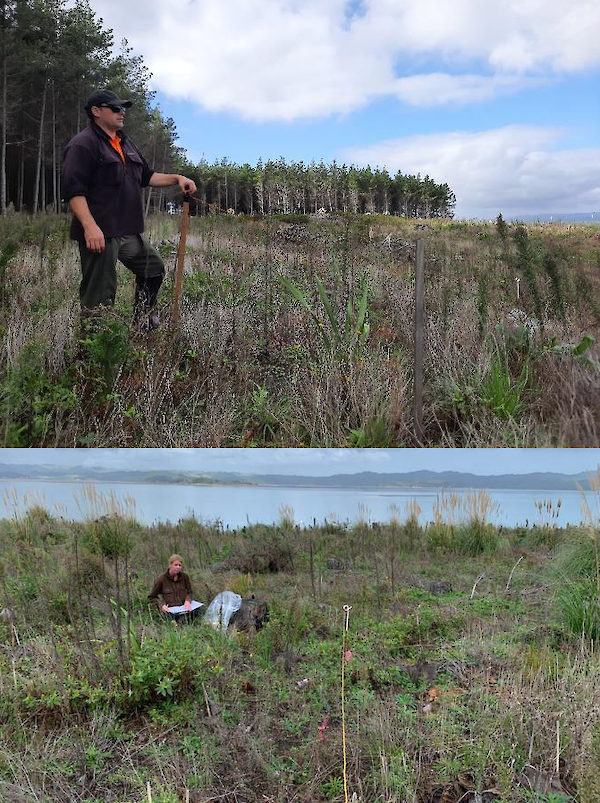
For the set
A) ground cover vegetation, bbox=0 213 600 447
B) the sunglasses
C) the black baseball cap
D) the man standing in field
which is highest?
the black baseball cap

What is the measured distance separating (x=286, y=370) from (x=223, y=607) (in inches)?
64.5

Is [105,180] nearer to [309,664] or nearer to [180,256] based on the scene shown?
[180,256]

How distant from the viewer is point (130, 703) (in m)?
3.10

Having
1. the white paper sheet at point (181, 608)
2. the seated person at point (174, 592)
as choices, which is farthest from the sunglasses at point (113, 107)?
the white paper sheet at point (181, 608)

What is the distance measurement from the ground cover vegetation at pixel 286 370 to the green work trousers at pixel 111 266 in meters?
0.15

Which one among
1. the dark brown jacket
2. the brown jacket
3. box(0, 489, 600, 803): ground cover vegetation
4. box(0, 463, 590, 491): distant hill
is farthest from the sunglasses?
the brown jacket

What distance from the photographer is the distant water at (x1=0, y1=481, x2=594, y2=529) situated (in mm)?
3531

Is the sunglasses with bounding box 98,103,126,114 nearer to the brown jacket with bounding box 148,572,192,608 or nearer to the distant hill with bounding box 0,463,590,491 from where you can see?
the distant hill with bounding box 0,463,590,491

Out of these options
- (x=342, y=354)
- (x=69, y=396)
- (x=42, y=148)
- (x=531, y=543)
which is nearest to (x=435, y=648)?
(x=531, y=543)

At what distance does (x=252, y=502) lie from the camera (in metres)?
3.63

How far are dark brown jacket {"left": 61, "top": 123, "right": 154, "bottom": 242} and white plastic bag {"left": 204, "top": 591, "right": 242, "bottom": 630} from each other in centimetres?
213

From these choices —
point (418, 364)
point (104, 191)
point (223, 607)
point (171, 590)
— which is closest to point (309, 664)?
point (223, 607)

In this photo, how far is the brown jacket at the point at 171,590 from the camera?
3.56m

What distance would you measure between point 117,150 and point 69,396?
1.37m
